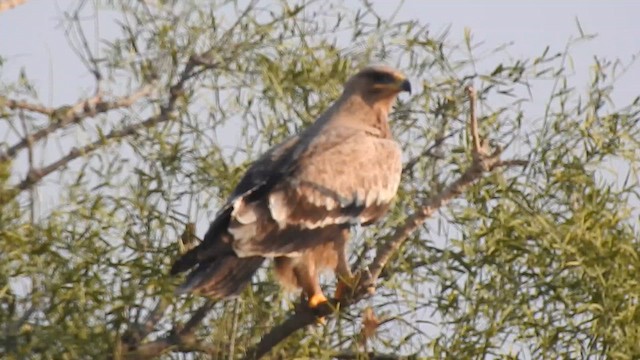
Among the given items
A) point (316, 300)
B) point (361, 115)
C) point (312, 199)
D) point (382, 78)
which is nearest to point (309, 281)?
point (316, 300)

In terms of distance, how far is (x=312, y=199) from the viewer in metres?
8.59

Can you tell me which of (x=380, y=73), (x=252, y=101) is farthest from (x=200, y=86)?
(x=380, y=73)

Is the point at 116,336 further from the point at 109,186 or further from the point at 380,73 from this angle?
the point at 380,73

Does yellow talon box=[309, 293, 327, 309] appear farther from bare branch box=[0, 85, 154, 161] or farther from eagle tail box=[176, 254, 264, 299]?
bare branch box=[0, 85, 154, 161]

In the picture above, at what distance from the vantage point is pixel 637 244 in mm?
8391

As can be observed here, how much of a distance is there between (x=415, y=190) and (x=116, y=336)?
1.67m

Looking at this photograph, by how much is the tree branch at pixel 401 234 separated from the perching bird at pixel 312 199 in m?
0.22

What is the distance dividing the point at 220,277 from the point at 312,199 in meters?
0.98

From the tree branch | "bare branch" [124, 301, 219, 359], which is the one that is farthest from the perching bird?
"bare branch" [124, 301, 219, 359]

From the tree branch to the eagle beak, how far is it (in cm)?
131

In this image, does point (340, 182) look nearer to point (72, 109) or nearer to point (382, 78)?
point (382, 78)

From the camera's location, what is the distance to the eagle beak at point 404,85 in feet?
29.2

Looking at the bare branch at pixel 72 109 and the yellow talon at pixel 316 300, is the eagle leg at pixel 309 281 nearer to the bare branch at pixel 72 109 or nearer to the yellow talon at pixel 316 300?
the yellow talon at pixel 316 300

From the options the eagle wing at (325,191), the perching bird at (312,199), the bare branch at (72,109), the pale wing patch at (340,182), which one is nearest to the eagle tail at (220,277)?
the perching bird at (312,199)
